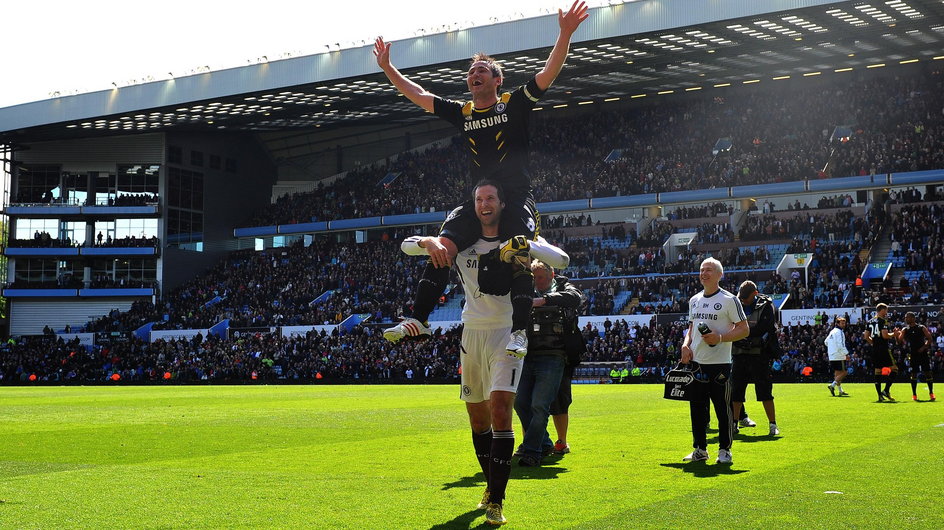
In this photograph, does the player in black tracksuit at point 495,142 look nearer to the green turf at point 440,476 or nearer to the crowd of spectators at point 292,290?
the green turf at point 440,476

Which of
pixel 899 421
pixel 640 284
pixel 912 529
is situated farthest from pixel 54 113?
pixel 912 529

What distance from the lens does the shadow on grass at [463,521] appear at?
5.96 m

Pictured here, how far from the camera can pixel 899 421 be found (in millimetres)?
13875

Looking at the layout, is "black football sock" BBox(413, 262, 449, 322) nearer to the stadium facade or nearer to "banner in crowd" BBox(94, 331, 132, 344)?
the stadium facade

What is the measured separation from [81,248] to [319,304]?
815 inches

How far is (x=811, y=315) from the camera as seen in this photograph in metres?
38.5

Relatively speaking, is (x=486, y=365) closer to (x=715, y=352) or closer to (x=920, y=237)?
(x=715, y=352)

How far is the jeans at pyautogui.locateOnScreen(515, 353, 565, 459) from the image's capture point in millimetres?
9508

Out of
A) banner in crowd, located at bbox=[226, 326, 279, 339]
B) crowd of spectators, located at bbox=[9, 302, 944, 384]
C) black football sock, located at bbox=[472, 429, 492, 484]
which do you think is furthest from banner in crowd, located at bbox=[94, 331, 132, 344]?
black football sock, located at bbox=[472, 429, 492, 484]

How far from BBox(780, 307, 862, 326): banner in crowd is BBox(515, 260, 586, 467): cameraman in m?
29.6

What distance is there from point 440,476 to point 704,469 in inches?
91.0

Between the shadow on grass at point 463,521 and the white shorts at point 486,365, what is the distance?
758 millimetres

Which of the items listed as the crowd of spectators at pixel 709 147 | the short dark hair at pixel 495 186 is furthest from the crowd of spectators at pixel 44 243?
the short dark hair at pixel 495 186

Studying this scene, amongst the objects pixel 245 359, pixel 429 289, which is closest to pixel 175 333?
pixel 245 359
